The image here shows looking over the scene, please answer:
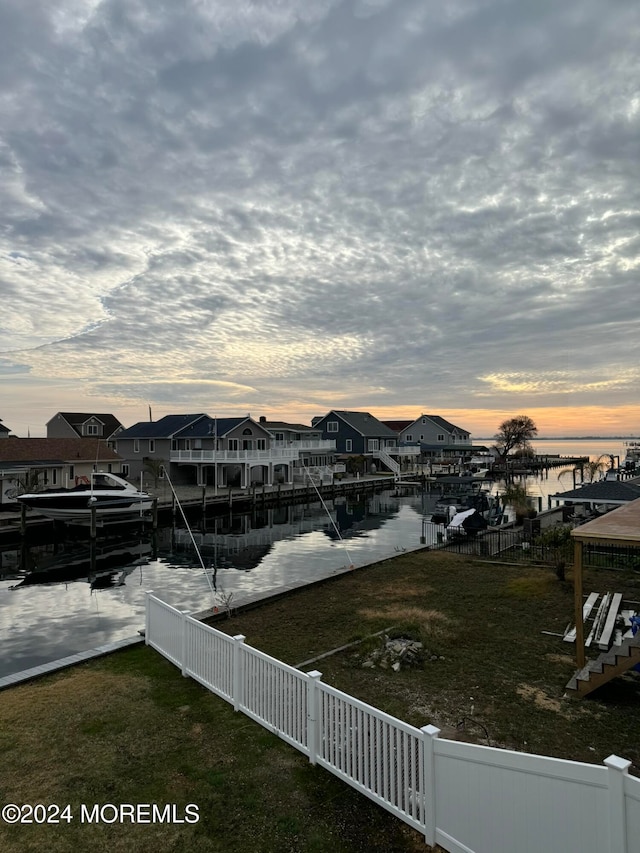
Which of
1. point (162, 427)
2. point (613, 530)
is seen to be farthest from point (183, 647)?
point (162, 427)

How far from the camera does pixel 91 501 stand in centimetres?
3144

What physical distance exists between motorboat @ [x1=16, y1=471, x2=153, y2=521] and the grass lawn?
2372cm

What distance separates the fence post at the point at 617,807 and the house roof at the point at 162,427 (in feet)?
170

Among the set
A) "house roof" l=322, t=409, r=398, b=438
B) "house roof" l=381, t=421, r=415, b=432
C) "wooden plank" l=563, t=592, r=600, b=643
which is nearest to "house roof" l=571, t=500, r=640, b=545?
"wooden plank" l=563, t=592, r=600, b=643

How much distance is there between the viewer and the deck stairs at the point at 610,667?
872 cm

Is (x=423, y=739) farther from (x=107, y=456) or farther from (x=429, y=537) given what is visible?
(x=107, y=456)

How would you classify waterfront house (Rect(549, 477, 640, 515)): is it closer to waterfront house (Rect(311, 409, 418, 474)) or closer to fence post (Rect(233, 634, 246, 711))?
fence post (Rect(233, 634, 246, 711))

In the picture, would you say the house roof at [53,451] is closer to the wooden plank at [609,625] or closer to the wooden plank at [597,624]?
the wooden plank at [597,624]

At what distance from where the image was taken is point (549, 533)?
20.6 metres

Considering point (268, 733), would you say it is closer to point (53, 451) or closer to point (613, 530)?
point (613, 530)

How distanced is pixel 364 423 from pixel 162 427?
3565 cm

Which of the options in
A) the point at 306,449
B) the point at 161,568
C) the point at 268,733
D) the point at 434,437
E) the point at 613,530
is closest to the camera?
the point at 268,733

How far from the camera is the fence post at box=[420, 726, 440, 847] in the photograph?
17.8ft

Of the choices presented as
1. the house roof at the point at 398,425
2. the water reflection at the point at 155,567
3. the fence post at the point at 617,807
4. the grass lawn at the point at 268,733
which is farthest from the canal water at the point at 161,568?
the house roof at the point at 398,425
